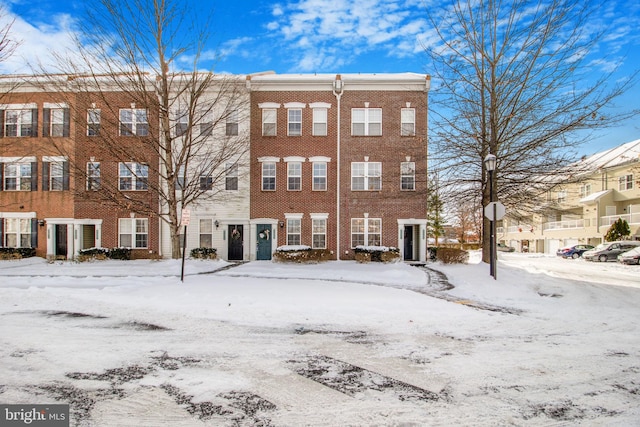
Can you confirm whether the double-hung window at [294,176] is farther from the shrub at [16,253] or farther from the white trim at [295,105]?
the shrub at [16,253]

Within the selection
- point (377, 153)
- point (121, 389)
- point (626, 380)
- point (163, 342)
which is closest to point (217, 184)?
point (377, 153)

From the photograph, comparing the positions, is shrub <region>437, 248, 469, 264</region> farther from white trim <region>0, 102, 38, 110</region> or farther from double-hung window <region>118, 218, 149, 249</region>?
white trim <region>0, 102, 38, 110</region>

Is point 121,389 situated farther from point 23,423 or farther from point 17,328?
point 17,328

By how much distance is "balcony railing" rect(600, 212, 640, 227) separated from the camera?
35.7m

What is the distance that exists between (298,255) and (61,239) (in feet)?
49.6

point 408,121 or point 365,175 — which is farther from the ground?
point 408,121

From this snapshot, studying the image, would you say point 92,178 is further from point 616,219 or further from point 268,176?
point 616,219

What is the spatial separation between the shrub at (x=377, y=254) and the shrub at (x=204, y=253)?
26.9 feet

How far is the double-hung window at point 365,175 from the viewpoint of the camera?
22.2m

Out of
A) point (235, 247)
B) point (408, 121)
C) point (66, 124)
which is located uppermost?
point (408, 121)

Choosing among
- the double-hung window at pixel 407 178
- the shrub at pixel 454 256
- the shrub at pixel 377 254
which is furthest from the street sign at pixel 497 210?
the double-hung window at pixel 407 178

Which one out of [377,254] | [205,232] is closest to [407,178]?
[377,254]

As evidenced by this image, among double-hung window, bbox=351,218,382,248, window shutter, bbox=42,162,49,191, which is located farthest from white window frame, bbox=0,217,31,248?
double-hung window, bbox=351,218,382,248

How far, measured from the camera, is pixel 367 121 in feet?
73.2
